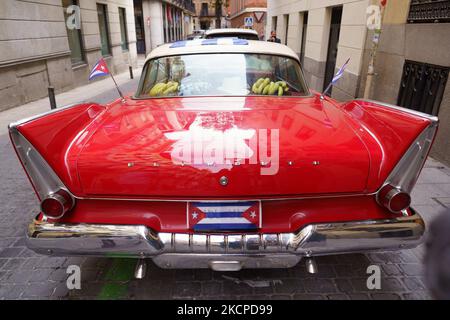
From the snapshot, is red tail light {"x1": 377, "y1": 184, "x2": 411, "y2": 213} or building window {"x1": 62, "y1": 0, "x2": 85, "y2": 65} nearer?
red tail light {"x1": 377, "y1": 184, "x2": 411, "y2": 213}

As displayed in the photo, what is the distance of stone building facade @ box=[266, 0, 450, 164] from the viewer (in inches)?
199

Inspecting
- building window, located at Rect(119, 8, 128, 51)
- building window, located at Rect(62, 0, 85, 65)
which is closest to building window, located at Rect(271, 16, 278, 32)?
→ building window, located at Rect(119, 8, 128, 51)

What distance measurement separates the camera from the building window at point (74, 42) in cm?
1202

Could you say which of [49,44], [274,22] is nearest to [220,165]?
[49,44]

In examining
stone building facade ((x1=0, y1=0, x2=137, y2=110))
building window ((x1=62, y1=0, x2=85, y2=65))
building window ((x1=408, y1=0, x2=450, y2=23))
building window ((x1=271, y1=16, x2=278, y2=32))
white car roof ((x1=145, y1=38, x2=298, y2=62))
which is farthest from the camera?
building window ((x1=271, y1=16, x2=278, y2=32))

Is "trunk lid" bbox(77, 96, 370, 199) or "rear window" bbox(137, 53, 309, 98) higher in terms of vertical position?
"rear window" bbox(137, 53, 309, 98)

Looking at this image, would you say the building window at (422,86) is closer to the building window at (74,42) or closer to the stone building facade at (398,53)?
the stone building facade at (398,53)

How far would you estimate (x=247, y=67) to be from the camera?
333cm

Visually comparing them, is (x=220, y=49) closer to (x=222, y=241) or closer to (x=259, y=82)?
(x=259, y=82)

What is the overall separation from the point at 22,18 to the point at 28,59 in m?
1.10

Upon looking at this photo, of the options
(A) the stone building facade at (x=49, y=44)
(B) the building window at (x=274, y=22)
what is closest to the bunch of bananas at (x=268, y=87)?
(A) the stone building facade at (x=49, y=44)

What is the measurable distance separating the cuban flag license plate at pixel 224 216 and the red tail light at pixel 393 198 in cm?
77

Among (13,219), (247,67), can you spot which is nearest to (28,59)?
(13,219)

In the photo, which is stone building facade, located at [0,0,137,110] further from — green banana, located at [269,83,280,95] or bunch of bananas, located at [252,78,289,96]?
green banana, located at [269,83,280,95]
